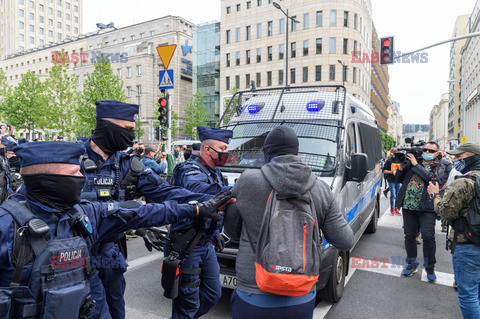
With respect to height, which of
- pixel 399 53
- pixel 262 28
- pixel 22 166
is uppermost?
pixel 262 28

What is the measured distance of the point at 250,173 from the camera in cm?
226

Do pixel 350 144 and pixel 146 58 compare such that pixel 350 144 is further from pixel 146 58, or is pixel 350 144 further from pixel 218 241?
pixel 146 58

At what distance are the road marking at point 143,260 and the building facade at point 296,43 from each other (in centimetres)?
4116

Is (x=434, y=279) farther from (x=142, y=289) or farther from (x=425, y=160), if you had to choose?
(x=142, y=289)

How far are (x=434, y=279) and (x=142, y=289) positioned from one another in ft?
14.0

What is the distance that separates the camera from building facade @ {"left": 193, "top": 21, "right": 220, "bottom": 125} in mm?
54438

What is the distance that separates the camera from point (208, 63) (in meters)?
55.1

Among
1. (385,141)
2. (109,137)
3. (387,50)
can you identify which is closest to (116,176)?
(109,137)

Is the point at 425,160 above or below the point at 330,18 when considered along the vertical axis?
below

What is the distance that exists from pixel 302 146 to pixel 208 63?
5255cm

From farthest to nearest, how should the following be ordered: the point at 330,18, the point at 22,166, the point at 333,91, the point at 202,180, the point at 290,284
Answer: the point at 330,18, the point at 333,91, the point at 202,180, the point at 290,284, the point at 22,166

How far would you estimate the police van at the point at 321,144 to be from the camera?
430 centimetres

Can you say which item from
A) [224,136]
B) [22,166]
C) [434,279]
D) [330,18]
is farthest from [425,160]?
[330,18]

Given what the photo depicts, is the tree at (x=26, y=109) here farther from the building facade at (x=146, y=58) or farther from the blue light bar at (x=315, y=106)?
the blue light bar at (x=315, y=106)
